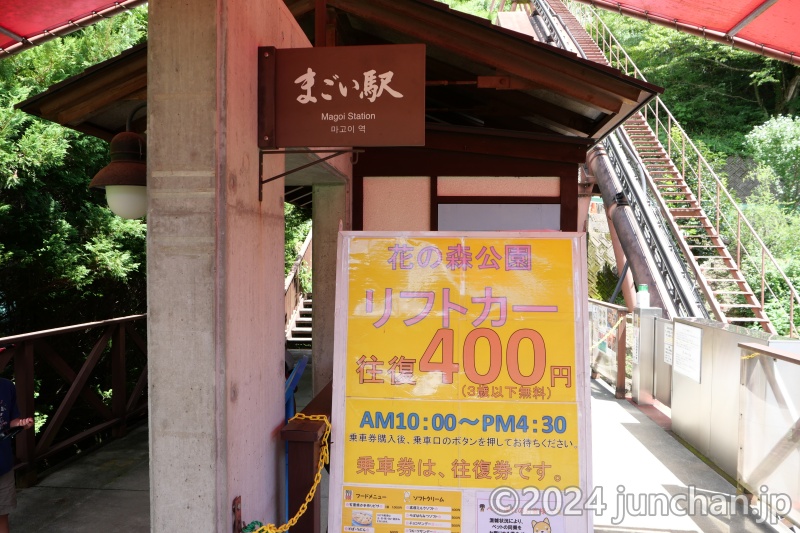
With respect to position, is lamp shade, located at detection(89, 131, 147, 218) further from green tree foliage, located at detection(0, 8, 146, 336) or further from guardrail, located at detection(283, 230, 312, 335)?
guardrail, located at detection(283, 230, 312, 335)

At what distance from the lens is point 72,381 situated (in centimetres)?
602

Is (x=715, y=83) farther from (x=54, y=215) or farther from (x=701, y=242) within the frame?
(x=54, y=215)

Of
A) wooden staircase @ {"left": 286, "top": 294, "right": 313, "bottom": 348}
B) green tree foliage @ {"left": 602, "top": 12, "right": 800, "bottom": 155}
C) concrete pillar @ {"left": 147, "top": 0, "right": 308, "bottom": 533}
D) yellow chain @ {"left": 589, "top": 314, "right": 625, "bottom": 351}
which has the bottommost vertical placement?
wooden staircase @ {"left": 286, "top": 294, "right": 313, "bottom": 348}

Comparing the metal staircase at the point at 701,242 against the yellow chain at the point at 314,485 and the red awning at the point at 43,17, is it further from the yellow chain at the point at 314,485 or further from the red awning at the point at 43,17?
the red awning at the point at 43,17

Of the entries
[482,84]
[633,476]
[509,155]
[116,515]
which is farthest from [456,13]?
[116,515]

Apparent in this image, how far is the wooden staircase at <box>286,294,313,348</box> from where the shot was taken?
1320 cm

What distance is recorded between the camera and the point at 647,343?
7828mm

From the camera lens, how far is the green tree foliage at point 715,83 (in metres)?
21.0

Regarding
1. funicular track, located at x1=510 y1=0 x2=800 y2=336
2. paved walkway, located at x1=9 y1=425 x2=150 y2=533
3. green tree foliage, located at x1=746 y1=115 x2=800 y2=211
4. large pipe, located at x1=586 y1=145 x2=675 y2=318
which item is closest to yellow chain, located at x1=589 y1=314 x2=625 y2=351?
large pipe, located at x1=586 y1=145 x2=675 y2=318

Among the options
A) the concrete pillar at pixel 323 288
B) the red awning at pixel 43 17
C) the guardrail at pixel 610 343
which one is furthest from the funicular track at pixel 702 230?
the red awning at pixel 43 17

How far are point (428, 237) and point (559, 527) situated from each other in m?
1.57

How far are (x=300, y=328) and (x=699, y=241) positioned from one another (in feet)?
29.3

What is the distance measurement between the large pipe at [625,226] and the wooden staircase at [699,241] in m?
0.76

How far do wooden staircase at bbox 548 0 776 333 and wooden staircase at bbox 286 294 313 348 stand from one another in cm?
806
